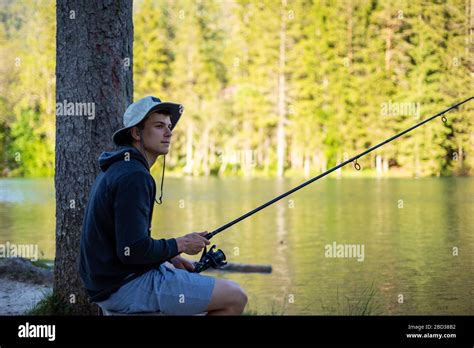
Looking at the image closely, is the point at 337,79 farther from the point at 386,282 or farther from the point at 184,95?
the point at 386,282

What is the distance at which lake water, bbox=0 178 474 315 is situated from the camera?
26.8 ft

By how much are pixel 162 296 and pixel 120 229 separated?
38 cm

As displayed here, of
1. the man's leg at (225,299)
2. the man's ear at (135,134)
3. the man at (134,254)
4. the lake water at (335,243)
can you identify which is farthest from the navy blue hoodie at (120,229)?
the lake water at (335,243)

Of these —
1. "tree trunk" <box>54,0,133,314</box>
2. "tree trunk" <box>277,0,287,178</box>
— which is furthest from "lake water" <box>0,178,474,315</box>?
"tree trunk" <box>277,0,287,178</box>

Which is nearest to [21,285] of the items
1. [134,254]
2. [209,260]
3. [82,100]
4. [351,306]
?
[82,100]

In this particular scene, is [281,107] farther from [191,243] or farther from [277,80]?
[191,243]

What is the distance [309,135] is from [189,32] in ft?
29.0

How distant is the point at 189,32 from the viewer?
140 feet

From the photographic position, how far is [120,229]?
335cm

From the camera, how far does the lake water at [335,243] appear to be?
8180 millimetres

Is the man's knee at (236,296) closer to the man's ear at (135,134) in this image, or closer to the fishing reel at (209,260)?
the fishing reel at (209,260)

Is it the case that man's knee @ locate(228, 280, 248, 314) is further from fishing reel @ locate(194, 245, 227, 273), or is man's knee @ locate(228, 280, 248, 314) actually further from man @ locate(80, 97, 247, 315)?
fishing reel @ locate(194, 245, 227, 273)

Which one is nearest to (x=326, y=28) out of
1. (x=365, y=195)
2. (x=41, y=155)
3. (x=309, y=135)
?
(x=309, y=135)

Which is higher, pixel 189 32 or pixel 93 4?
pixel 189 32
